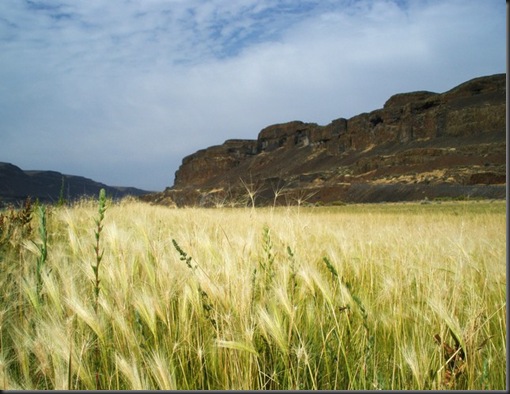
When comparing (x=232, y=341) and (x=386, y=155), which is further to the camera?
(x=386, y=155)

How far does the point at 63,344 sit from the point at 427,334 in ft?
4.69

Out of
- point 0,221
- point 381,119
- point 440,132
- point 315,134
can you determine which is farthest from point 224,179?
point 0,221

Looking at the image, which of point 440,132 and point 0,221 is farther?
point 440,132

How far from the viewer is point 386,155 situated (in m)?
84.1

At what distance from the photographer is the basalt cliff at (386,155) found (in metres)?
51.7

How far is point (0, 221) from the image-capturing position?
3.51 metres

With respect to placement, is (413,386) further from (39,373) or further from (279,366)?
(39,373)

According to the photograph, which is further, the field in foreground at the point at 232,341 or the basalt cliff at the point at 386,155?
the basalt cliff at the point at 386,155

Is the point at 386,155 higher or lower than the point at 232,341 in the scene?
higher

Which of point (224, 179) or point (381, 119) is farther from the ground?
point (381, 119)

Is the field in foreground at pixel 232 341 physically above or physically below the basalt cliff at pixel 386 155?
below

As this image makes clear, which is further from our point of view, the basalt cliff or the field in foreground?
the basalt cliff

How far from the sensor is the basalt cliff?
2035 inches

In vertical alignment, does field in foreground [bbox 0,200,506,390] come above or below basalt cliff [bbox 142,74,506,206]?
below
